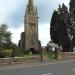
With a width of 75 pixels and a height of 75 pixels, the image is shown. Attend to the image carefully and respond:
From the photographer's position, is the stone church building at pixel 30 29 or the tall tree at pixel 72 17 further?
the stone church building at pixel 30 29

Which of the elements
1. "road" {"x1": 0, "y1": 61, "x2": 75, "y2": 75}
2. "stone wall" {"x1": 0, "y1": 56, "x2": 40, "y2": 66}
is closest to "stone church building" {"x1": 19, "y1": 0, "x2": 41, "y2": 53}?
"stone wall" {"x1": 0, "y1": 56, "x2": 40, "y2": 66}

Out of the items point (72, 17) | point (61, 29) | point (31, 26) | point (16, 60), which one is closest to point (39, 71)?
point (16, 60)

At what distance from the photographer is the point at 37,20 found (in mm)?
104500

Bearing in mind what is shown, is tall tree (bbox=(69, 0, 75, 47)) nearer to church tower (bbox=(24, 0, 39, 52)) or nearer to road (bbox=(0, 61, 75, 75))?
church tower (bbox=(24, 0, 39, 52))

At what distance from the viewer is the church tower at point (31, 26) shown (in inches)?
4038

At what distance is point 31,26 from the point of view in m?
105

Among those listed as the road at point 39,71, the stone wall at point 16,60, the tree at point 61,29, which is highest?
the tree at point 61,29

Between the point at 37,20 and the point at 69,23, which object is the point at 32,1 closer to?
the point at 37,20

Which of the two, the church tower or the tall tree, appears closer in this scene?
the tall tree

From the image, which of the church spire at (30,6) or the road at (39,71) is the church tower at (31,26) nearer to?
the church spire at (30,6)

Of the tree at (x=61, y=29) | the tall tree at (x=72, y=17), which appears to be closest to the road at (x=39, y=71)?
the tall tree at (x=72, y=17)

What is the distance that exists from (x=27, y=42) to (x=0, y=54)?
60.3 meters

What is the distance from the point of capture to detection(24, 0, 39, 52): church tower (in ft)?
336

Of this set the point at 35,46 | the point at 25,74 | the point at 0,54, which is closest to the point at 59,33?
the point at 35,46
